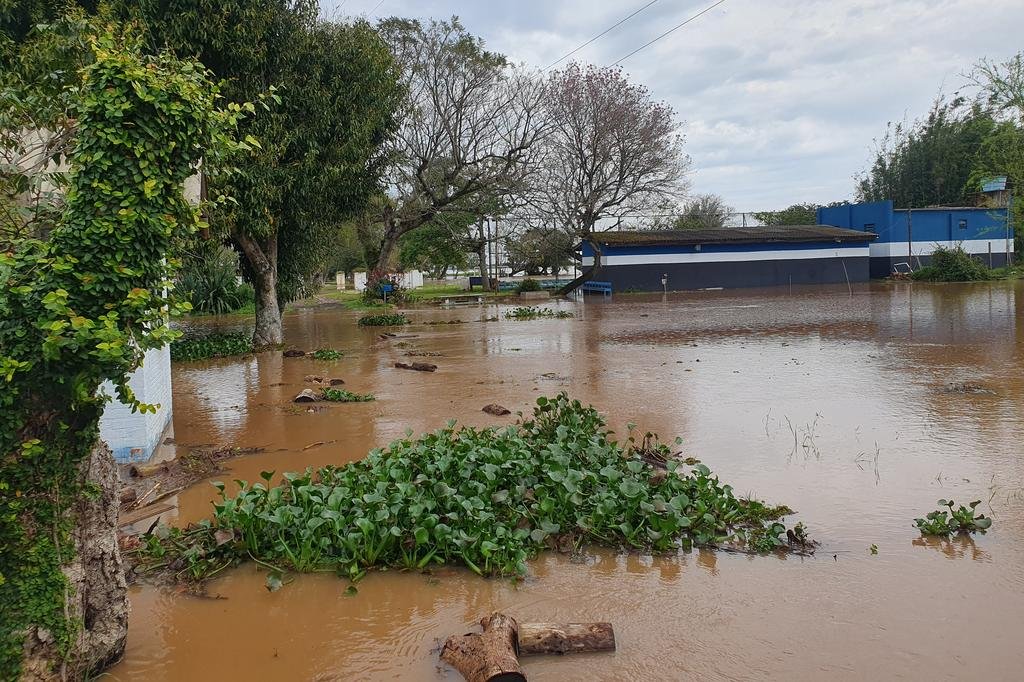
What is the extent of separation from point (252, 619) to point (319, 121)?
49.3 ft

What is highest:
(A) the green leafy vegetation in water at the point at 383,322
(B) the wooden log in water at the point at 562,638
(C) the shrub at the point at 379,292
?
(C) the shrub at the point at 379,292

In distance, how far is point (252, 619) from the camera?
14.8ft

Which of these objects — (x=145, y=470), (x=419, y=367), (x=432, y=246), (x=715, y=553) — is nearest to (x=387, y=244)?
(x=419, y=367)

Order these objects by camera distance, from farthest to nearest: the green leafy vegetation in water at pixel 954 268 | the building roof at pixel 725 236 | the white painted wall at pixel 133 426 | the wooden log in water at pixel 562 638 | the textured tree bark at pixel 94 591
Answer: the building roof at pixel 725 236 < the green leafy vegetation in water at pixel 954 268 < the white painted wall at pixel 133 426 < the wooden log in water at pixel 562 638 < the textured tree bark at pixel 94 591

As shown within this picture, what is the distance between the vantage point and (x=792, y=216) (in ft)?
191

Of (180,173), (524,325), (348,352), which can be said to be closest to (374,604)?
(180,173)

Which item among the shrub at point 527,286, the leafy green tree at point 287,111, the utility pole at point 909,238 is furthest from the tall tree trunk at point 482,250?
the leafy green tree at point 287,111

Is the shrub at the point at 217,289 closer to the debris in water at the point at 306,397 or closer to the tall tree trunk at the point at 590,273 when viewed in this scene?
the tall tree trunk at the point at 590,273

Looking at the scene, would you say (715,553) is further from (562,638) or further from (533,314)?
(533,314)

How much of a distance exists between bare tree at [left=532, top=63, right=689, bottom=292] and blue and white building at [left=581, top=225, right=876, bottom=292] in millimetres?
2890

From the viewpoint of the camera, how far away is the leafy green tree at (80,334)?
11.0 ft

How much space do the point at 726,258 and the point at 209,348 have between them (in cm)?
3318

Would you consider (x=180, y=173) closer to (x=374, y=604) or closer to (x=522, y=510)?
(x=374, y=604)

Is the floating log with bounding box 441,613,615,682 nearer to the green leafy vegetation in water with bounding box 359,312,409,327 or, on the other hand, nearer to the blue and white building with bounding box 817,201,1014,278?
the green leafy vegetation in water with bounding box 359,312,409,327
